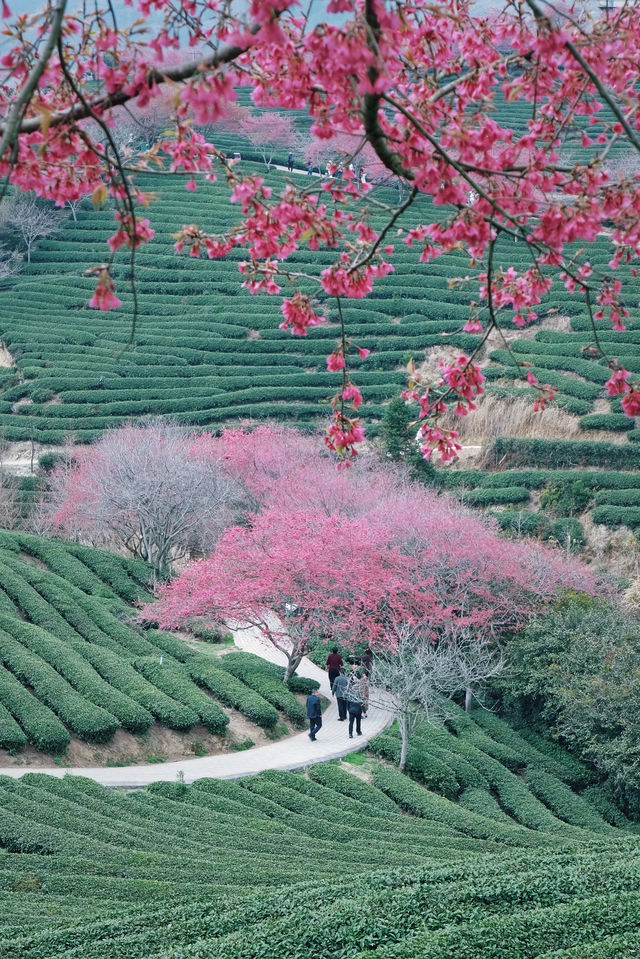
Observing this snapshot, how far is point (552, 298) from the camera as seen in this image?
41.5m

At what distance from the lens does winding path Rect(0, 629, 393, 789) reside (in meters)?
14.9

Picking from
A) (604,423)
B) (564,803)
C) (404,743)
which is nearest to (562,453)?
(604,423)

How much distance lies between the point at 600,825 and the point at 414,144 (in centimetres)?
1440

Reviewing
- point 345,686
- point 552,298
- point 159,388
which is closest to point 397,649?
point 345,686

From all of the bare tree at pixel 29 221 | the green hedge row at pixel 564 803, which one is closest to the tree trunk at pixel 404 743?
the green hedge row at pixel 564 803

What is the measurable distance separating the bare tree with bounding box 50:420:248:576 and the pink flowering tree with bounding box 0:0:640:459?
19.0 metres

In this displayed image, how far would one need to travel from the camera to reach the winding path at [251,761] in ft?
49.0

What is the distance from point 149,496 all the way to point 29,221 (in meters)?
34.4

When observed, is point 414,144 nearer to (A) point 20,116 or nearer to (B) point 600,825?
(A) point 20,116

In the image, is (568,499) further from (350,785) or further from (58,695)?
(58,695)

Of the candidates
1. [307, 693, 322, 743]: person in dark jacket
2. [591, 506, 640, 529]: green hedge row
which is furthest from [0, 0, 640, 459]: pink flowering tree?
[591, 506, 640, 529]: green hedge row

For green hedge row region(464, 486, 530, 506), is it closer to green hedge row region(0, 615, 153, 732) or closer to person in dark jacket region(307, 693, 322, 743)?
person in dark jacket region(307, 693, 322, 743)

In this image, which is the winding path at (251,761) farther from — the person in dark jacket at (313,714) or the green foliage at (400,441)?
the green foliage at (400,441)

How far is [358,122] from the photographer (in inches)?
201
